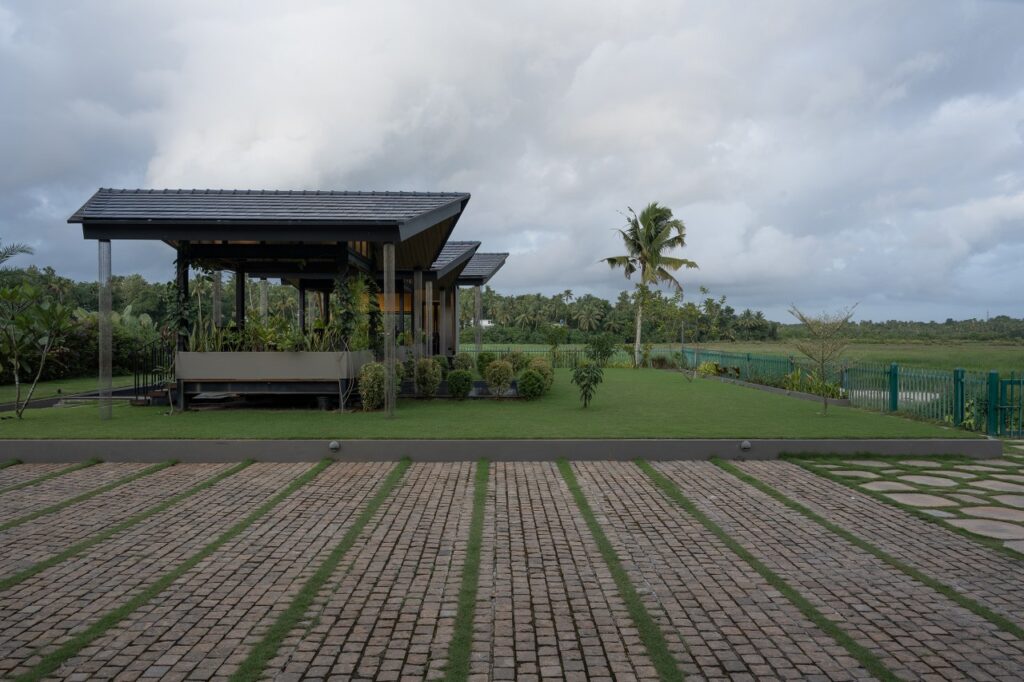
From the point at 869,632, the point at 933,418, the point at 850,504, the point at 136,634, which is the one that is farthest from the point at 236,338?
the point at 933,418

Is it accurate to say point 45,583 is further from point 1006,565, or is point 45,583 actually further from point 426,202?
point 426,202

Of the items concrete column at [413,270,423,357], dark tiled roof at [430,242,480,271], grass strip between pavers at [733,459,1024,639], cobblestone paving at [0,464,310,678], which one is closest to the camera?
cobblestone paving at [0,464,310,678]

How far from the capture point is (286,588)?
15.0 ft

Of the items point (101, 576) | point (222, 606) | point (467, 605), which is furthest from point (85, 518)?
point (467, 605)

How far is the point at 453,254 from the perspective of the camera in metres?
23.3

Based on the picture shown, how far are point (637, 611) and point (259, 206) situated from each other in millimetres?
11393

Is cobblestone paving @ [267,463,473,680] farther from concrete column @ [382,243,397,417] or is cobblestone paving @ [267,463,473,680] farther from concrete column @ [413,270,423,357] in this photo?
concrete column @ [413,270,423,357]

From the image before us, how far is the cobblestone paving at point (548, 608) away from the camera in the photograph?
3.49 metres

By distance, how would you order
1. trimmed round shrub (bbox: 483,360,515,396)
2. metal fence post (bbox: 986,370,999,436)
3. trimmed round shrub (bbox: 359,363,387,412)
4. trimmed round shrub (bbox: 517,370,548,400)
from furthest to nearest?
trimmed round shrub (bbox: 483,360,515,396), trimmed round shrub (bbox: 517,370,548,400), trimmed round shrub (bbox: 359,363,387,412), metal fence post (bbox: 986,370,999,436)

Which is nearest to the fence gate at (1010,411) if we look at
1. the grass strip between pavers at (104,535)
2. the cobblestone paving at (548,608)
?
the cobblestone paving at (548,608)

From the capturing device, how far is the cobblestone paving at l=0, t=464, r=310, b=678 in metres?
3.85

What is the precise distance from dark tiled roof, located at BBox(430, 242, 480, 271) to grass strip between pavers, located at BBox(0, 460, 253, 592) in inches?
541

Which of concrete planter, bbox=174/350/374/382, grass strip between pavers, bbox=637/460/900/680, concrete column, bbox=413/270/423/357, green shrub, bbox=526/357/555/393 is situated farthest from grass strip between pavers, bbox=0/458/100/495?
concrete column, bbox=413/270/423/357

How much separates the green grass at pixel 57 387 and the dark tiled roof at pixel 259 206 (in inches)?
274
